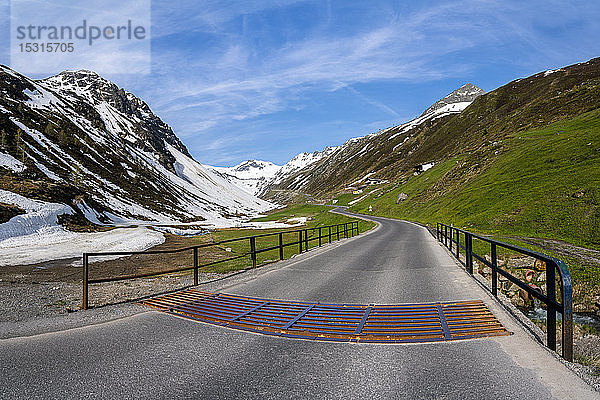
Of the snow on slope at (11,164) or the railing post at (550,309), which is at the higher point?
the snow on slope at (11,164)

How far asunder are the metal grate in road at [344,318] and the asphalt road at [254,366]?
366 millimetres

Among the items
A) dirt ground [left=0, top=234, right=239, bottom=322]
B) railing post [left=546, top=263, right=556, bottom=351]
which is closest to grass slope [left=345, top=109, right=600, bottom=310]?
railing post [left=546, top=263, right=556, bottom=351]

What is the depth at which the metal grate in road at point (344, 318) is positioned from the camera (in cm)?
670

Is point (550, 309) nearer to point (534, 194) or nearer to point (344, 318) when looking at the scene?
point (344, 318)

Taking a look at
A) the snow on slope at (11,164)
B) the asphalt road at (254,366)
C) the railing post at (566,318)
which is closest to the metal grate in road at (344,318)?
the asphalt road at (254,366)

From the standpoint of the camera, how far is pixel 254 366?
5.33 metres

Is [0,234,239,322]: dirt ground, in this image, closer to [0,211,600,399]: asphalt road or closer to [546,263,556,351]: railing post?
[0,211,600,399]: asphalt road

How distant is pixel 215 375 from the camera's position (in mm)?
5039

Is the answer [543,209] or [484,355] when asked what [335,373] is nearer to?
[484,355]

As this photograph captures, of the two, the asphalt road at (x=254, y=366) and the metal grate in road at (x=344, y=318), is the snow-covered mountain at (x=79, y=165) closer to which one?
the metal grate in road at (x=344, y=318)

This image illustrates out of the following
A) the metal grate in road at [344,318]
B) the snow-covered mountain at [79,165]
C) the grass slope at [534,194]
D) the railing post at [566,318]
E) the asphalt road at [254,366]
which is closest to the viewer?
the asphalt road at [254,366]

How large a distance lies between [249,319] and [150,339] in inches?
77.8

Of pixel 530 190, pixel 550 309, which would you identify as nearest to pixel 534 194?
pixel 530 190

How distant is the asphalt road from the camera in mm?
4539
